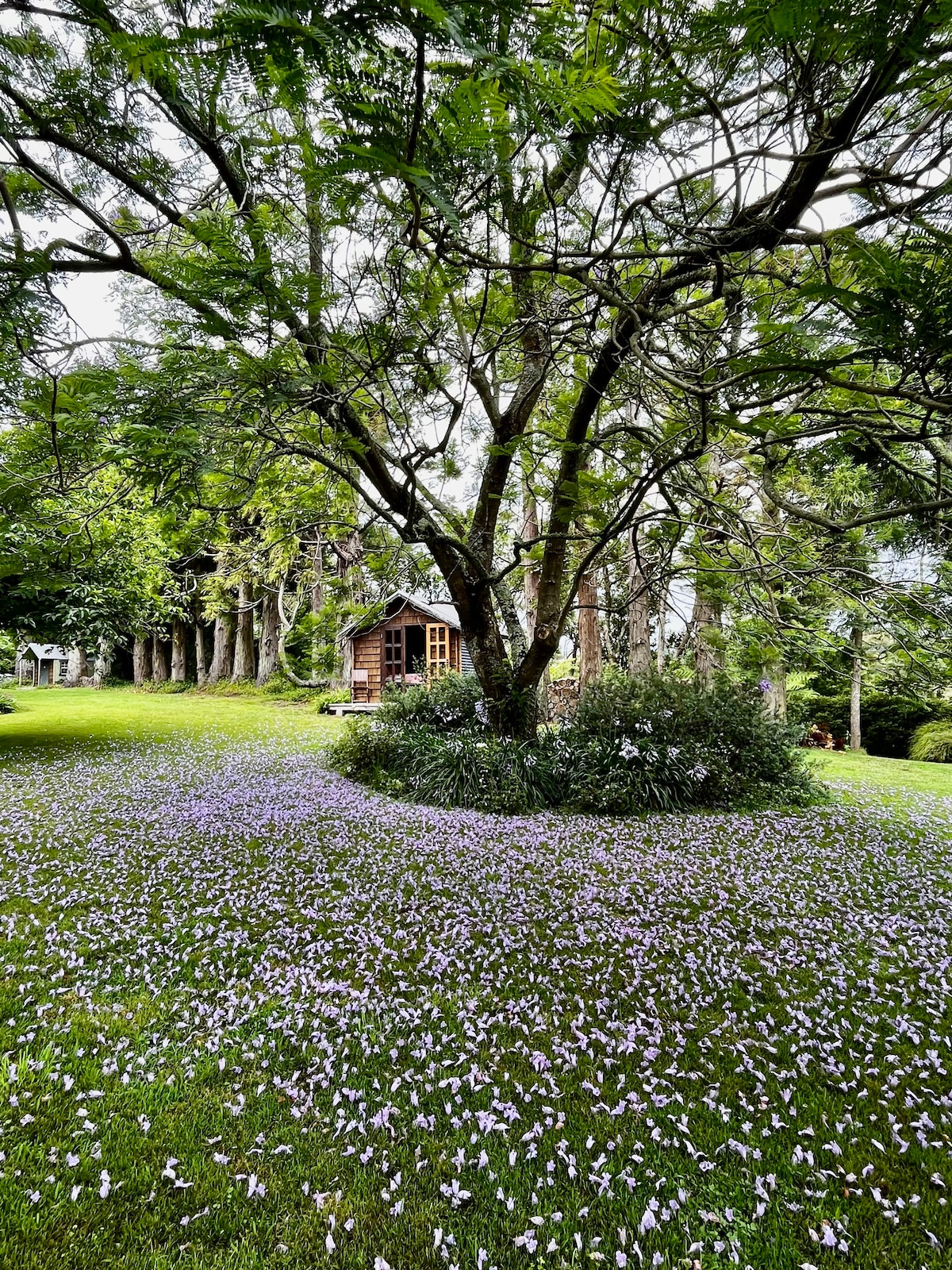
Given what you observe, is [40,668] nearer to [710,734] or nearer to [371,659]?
[371,659]

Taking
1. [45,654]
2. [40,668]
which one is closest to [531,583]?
[45,654]

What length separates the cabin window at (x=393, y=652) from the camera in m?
21.4

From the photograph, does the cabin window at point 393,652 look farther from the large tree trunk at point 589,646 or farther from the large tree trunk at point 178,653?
the large tree trunk at point 178,653

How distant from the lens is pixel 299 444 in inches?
208

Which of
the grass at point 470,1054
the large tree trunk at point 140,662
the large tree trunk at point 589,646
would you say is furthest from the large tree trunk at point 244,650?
the grass at point 470,1054

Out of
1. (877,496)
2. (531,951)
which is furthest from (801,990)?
(877,496)

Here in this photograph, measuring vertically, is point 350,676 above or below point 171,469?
below

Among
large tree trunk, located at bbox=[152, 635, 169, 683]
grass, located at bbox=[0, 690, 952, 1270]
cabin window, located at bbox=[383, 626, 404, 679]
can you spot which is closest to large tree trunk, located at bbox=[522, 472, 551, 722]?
grass, located at bbox=[0, 690, 952, 1270]

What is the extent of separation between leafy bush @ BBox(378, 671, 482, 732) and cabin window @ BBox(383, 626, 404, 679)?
1088 cm

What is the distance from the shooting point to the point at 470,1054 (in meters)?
2.69

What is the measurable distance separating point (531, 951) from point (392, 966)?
0.87 metres

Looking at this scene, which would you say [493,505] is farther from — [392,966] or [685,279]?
[392,966]

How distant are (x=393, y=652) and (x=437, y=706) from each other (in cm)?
1179

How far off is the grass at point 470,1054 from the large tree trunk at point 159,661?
26.5m
